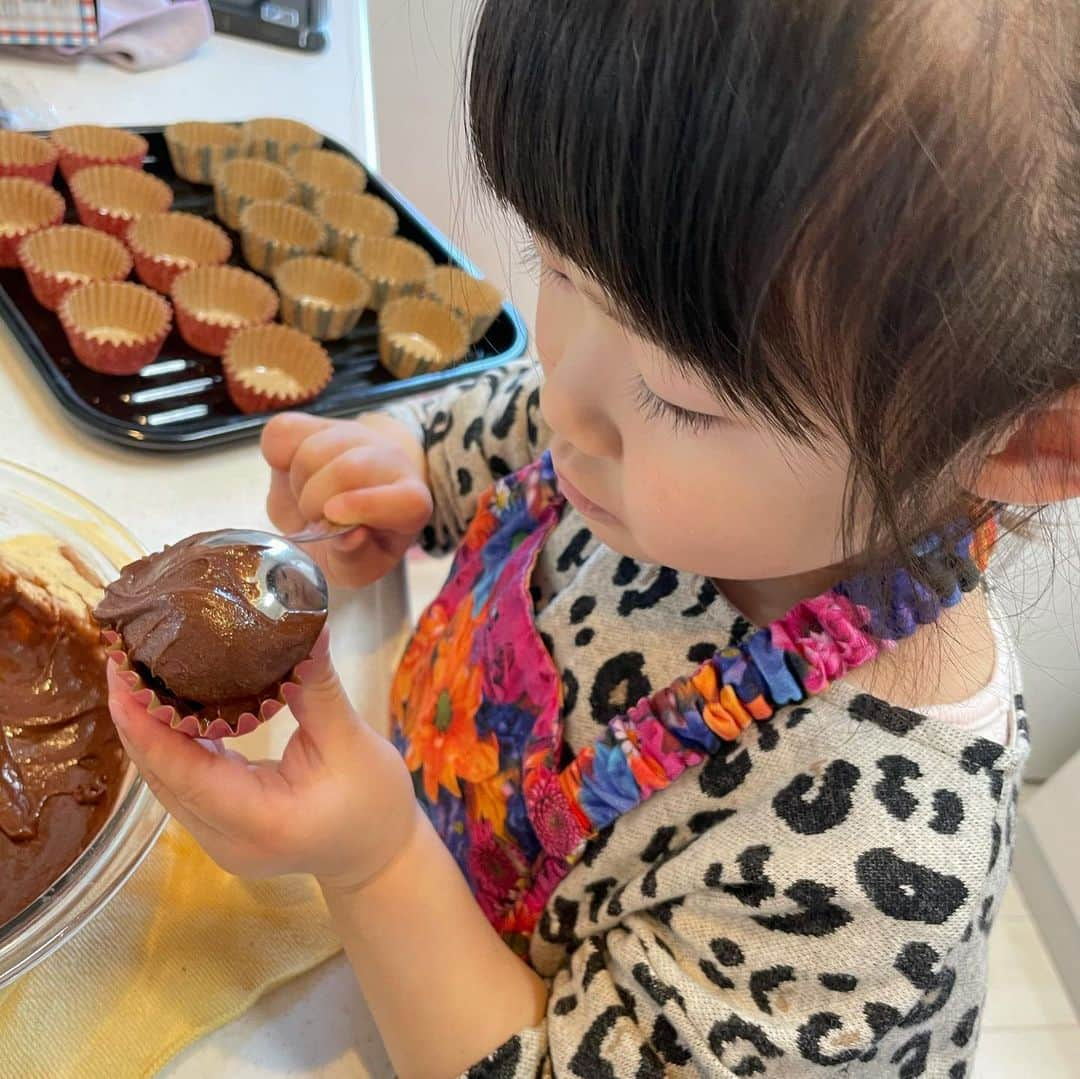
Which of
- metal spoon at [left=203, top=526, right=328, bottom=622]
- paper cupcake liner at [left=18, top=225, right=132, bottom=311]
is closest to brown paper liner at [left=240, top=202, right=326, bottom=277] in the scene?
paper cupcake liner at [left=18, top=225, right=132, bottom=311]

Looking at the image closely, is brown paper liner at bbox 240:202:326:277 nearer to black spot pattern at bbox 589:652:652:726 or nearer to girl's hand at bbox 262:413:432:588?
girl's hand at bbox 262:413:432:588

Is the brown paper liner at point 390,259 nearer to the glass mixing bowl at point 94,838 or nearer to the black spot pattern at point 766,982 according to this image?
the glass mixing bowl at point 94,838

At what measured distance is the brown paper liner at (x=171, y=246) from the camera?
101cm

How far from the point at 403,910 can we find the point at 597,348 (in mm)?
354

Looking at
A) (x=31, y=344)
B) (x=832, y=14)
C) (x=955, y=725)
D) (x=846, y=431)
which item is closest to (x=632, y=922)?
(x=955, y=725)

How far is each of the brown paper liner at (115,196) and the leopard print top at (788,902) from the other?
2.60 ft

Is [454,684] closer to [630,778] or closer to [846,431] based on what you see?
[630,778]

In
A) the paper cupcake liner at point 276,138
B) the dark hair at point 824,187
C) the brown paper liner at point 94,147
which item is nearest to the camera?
the dark hair at point 824,187

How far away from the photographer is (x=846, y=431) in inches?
13.7

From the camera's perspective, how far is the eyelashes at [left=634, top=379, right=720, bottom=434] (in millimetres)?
382

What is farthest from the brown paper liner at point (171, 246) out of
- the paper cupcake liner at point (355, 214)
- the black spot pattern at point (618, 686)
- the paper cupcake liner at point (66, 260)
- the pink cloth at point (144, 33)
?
the black spot pattern at point (618, 686)

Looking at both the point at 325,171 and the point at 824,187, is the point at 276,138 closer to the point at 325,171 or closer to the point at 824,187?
the point at 325,171

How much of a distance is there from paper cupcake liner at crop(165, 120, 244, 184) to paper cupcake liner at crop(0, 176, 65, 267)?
0.17m

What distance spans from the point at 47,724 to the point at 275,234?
27.0 inches
